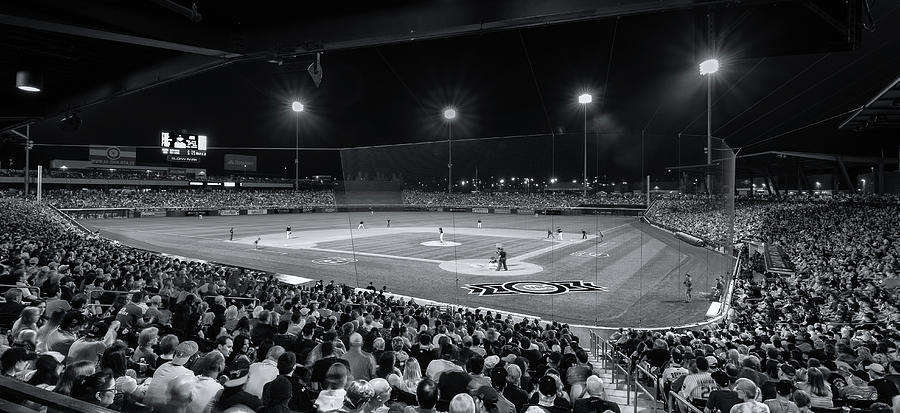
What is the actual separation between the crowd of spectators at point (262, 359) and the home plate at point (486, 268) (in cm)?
1078

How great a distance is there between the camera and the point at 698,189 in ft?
70.4

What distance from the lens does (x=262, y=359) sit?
542 centimetres

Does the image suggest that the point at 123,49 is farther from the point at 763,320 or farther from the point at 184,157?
the point at 184,157

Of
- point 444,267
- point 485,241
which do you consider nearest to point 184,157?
point 485,241

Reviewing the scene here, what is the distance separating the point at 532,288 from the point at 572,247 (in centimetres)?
1348

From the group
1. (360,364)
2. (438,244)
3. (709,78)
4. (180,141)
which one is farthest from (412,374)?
(180,141)

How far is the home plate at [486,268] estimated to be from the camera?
22297mm

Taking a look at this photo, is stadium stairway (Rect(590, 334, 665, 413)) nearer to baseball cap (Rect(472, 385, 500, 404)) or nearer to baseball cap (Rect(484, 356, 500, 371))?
baseball cap (Rect(484, 356, 500, 371))

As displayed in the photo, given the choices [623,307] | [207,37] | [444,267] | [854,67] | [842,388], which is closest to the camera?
[842,388]

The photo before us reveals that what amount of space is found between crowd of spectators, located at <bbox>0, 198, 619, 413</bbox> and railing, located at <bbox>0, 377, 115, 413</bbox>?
113 centimetres

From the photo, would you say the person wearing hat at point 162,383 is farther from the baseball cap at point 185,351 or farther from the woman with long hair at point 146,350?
the woman with long hair at point 146,350

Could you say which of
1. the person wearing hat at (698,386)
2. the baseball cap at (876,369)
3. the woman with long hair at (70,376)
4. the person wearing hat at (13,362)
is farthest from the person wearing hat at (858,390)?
the person wearing hat at (13,362)

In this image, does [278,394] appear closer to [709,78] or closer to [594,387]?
[594,387]

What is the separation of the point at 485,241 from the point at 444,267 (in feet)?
40.0
